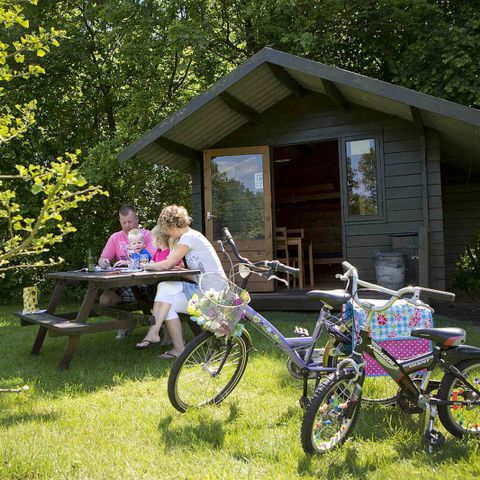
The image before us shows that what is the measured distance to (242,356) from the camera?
3213 mm

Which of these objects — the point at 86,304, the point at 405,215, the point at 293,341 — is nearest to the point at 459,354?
the point at 293,341

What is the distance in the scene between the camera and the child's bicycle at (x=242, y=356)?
2.91 metres

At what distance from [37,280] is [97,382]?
284 inches

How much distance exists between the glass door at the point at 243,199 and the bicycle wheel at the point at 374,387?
3696mm

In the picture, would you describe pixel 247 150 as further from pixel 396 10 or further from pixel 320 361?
pixel 320 361

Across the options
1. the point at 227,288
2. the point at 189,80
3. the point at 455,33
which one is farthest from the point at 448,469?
the point at 189,80

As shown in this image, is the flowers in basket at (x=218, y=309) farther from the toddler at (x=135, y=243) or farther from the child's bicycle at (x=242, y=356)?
the toddler at (x=135, y=243)

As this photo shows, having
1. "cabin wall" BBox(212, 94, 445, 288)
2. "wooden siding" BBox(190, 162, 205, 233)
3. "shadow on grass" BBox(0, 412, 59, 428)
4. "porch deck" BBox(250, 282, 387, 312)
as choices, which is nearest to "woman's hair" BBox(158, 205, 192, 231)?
"shadow on grass" BBox(0, 412, 59, 428)

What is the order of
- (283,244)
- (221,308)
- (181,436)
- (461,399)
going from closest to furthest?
1. (461,399)
2. (181,436)
3. (221,308)
4. (283,244)

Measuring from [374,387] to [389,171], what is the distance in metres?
3.87

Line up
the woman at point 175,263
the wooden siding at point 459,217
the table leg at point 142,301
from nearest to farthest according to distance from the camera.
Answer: the woman at point 175,263 → the table leg at point 142,301 → the wooden siding at point 459,217

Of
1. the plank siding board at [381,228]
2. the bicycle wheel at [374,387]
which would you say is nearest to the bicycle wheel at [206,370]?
the bicycle wheel at [374,387]

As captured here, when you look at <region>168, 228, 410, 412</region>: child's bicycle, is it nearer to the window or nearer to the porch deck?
the porch deck

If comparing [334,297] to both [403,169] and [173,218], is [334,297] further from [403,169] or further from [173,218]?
[403,169]
